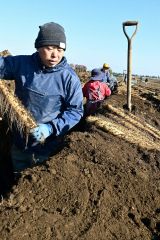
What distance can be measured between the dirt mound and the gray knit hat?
1.21m

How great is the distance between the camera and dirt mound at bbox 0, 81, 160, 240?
3.42 meters

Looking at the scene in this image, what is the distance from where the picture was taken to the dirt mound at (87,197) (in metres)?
3.42

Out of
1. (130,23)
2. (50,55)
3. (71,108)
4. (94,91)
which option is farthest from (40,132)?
(94,91)

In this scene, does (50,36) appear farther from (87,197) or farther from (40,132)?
(87,197)

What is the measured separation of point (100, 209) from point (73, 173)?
0.64 m

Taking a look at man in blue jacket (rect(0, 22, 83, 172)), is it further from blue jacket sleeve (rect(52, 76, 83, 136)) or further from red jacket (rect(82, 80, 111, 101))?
red jacket (rect(82, 80, 111, 101))

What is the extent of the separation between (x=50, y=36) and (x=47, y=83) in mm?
523

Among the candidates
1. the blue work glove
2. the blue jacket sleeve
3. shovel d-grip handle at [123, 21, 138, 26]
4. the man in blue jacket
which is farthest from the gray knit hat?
shovel d-grip handle at [123, 21, 138, 26]

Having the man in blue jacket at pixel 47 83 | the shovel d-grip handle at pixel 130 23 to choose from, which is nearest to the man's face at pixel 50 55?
the man in blue jacket at pixel 47 83

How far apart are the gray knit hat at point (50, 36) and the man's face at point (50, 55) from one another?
5cm

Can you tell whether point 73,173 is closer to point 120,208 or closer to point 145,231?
point 120,208

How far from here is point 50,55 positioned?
188 inches

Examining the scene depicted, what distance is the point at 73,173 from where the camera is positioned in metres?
4.32

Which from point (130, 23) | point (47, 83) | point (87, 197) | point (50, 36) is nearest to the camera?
point (87, 197)
